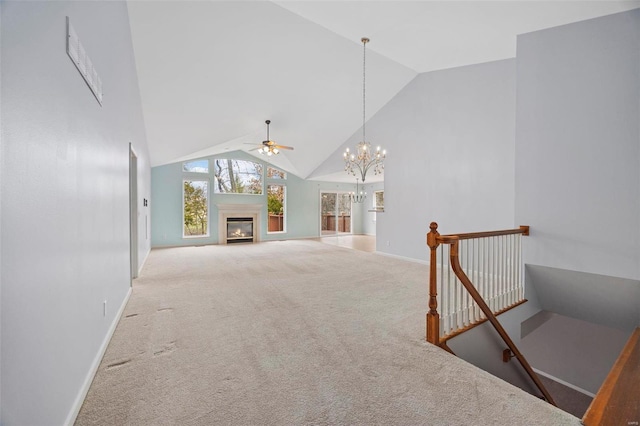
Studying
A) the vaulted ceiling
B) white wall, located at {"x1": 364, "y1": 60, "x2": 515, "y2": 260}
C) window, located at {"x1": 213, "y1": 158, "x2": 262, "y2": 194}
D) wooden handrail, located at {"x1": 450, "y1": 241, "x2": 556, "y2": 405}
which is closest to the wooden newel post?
wooden handrail, located at {"x1": 450, "y1": 241, "x2": 556, "y2": 405}

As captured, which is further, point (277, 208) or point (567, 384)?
point (277, 208)

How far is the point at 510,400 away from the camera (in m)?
1.76

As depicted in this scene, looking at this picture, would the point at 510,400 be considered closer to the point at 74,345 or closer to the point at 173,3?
the point at 74,345

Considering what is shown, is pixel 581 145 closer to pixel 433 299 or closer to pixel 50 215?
pixel 433 299

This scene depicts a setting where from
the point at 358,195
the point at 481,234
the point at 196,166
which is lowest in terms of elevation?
the point at 481,234

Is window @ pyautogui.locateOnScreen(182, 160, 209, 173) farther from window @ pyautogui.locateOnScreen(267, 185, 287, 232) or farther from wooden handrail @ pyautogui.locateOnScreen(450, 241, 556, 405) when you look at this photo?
wooden handrail @ pyautogui.locateOnScreen(450, 241, 556, 405)

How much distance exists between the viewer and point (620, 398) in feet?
6.44

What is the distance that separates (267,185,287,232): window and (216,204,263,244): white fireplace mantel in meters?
0.67

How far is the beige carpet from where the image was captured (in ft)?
5.41

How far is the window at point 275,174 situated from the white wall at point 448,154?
4482mm

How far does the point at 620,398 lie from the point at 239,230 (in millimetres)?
9055

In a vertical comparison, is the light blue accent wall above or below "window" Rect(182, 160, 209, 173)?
below

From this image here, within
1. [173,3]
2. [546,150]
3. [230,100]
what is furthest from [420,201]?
[173,3]

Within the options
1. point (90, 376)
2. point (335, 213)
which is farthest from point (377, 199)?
point (90, 376)
